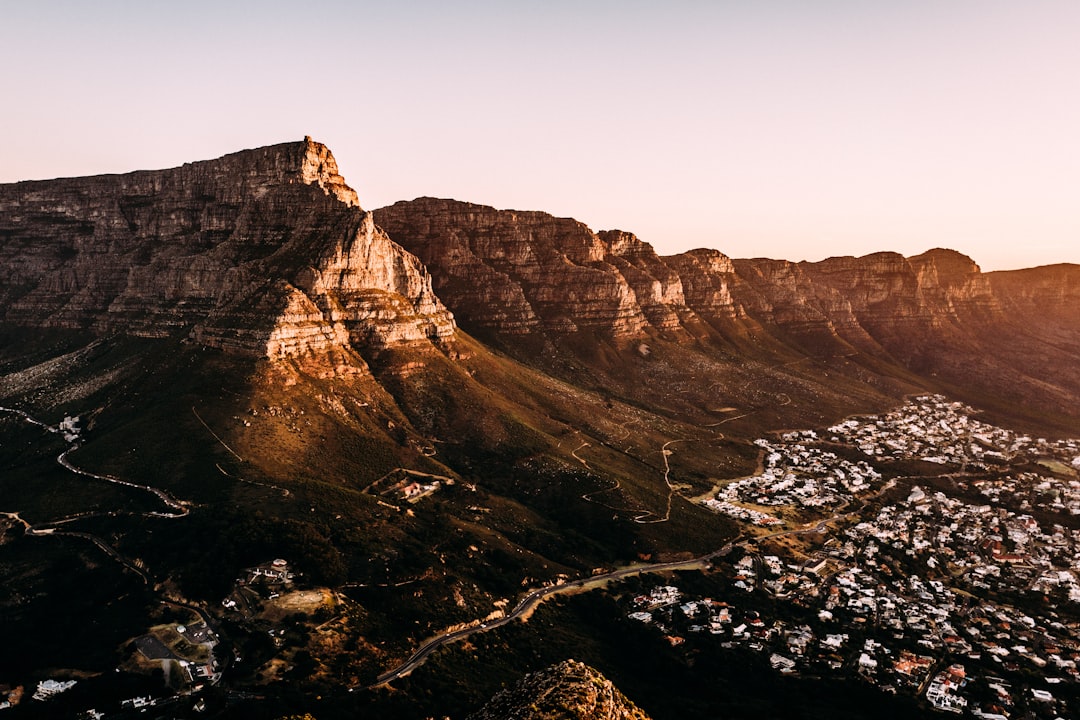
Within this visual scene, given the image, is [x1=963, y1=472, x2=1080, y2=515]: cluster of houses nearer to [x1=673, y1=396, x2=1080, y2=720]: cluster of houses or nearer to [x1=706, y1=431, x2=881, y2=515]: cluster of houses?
[x1=673, y1=396, x2=1080, y2=720]: cluster of houses

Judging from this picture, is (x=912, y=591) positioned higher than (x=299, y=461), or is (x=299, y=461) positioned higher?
(x=299, y=461)

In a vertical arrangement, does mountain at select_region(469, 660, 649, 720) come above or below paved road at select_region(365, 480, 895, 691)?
above

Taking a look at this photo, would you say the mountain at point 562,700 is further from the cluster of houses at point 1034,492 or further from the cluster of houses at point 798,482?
the cluster of houses at point 1034,492

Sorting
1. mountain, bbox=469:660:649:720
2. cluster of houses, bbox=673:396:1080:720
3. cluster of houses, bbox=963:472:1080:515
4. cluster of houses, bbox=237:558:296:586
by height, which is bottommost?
cluster of houses, bbox=673:396:1080:720

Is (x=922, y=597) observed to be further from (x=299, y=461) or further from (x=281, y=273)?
(x=281, y=273)

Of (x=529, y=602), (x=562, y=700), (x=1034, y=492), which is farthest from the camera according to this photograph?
(x=1034, y=492)

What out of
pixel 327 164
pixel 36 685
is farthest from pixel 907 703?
pixel 327 164

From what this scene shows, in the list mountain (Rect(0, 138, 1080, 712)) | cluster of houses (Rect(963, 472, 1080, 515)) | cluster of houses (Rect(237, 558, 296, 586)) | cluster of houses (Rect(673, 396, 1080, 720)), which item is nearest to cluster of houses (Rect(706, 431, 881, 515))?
cluster of houses (Rect(673, 396, 1080, 720))

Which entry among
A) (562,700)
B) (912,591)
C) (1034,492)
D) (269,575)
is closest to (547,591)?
(269,575)
